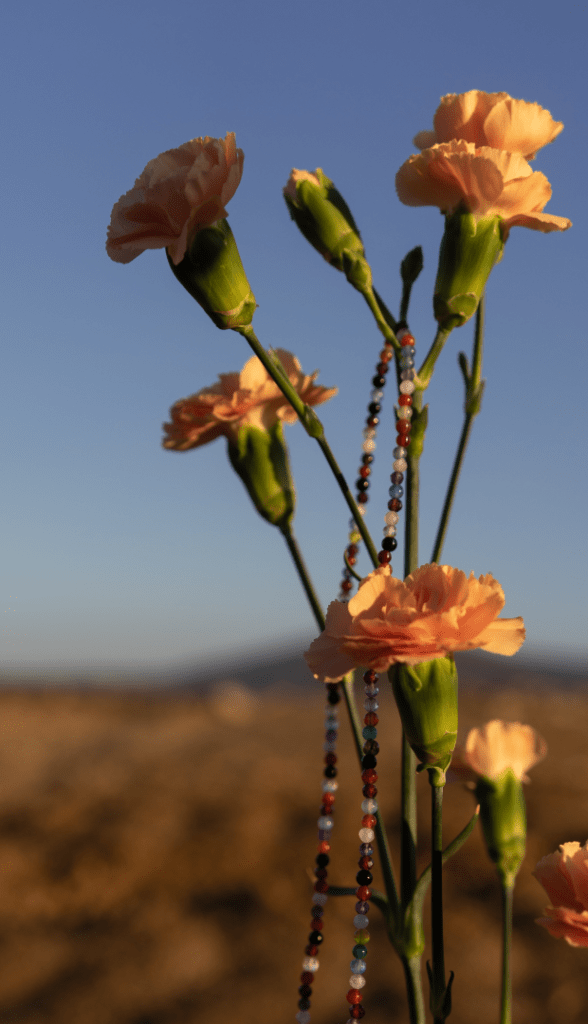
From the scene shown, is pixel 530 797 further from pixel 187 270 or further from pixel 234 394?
pixel 187 270

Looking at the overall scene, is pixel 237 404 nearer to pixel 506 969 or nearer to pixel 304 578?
pixel 304 578

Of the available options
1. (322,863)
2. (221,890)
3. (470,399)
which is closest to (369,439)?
(470,399)

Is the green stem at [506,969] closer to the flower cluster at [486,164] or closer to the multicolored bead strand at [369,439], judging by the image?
the multicolored bead strand at [369,439]

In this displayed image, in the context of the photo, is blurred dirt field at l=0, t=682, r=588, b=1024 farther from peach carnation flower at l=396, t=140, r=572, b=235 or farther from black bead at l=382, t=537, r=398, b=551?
peach carnation flower at l=396, t=140, r=572, b=235

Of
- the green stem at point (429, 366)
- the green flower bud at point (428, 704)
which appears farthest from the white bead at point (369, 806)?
the green stem at point (429, 366)

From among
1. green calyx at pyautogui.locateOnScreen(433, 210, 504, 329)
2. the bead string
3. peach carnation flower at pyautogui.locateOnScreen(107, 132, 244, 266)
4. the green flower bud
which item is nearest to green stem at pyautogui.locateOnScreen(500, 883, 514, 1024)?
the bead string
